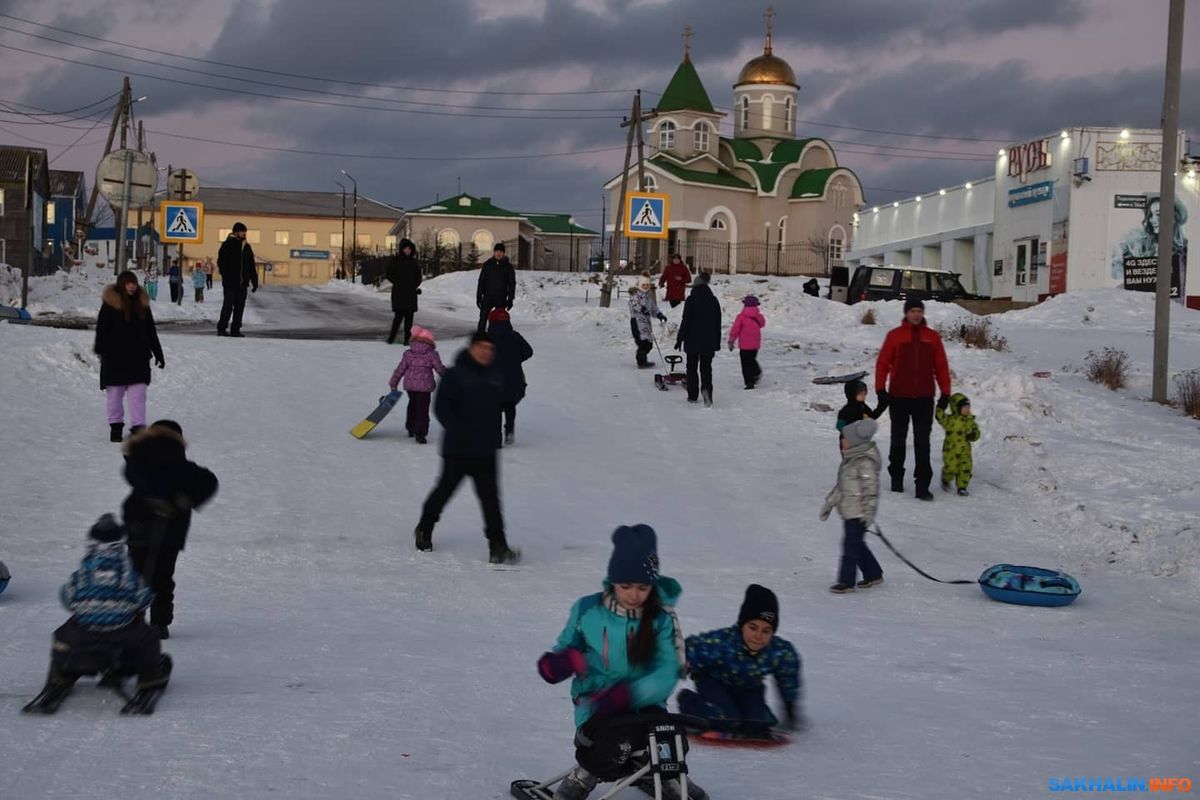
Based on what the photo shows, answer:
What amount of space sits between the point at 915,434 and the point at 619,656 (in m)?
9.51

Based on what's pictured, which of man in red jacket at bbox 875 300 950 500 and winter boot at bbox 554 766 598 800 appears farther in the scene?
man in red jacket at bbox 875 300 950 500

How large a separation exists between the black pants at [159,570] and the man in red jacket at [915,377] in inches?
316

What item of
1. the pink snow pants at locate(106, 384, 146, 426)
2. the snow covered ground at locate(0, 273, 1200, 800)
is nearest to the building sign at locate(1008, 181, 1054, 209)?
the snow covered ground at locate(0, 273, 1200, 800)

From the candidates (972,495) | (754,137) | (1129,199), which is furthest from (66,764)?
(754,137)

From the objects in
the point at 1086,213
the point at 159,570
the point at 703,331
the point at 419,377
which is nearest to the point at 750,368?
the point at 703,331

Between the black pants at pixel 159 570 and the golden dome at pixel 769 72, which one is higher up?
the golden dome at pixel 769 72

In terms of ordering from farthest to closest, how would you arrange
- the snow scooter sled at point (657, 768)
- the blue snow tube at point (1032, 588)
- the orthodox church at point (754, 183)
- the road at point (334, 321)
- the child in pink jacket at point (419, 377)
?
the orthodox church at point (754, 183), the road at point (334, 321), the child in pink jacket at point (419, 377), the blue snow tube at point (1032, 588), the snow scooter sled at point (657, 768)

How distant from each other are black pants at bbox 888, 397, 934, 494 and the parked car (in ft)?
73.9

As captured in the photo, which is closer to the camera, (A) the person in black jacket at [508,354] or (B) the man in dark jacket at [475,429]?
(B) the man in dark jacket at [475,429]

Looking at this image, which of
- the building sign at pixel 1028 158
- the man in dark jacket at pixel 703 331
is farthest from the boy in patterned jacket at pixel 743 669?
the building sign at pixel 1028 158

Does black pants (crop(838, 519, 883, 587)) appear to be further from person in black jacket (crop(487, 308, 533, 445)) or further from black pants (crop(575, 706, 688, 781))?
person in black jacket (crop(487, 308, 533, 445))

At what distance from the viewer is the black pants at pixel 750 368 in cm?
1948

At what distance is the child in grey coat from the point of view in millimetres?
9688

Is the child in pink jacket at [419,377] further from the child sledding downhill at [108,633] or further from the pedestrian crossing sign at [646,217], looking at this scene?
the pedestrian crossing sign at [646,217]
